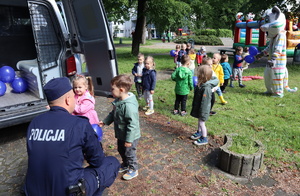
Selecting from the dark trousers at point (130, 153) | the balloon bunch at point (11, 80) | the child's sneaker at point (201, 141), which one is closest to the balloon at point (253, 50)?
the child's sneaker at point (201, 141)

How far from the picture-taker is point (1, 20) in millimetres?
5488

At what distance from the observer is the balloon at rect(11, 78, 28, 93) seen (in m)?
5.38

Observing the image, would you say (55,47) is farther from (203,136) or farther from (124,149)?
(203,136)

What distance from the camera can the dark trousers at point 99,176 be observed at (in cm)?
210

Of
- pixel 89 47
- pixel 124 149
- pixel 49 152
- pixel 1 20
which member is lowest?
pixel 124 149

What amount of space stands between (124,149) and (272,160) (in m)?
2.17

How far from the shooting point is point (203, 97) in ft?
13.2

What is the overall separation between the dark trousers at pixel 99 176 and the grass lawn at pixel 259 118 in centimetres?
236

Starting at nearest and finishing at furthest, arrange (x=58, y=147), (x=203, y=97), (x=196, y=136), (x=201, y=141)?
(x=58, y=147), (x=203, y=97), (x=201, y=141), (x=196, y=136)

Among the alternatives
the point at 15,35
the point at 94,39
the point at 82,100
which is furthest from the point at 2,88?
the point at 82,100

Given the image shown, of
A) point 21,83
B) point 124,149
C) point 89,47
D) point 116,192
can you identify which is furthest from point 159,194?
point 21,83

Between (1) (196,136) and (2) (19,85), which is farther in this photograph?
(2) (19,85)

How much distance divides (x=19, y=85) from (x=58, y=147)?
13.9ft

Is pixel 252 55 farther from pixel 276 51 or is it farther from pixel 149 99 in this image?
pixel 149 99
